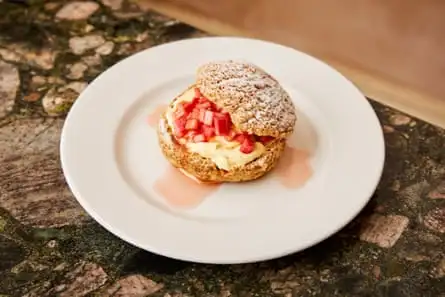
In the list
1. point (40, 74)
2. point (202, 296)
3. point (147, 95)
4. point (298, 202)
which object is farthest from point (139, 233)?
point (40, 74)

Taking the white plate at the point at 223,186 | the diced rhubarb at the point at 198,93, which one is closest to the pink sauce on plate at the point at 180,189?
the white plate at the point at 223,186

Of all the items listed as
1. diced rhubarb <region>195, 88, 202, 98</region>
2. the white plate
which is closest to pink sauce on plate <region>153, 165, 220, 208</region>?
the white plate

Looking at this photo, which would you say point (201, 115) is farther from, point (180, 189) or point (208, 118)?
point (180, 189)

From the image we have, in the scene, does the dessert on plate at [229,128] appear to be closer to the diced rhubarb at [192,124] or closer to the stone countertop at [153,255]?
the diced rhubarb at [192,124]

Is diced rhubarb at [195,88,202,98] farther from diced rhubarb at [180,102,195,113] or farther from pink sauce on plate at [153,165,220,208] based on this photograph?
pink sauce on plate at [153,165,220,208]

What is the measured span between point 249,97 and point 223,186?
0.14 metres

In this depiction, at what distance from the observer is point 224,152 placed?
3.43 ft

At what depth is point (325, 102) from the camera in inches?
47.3

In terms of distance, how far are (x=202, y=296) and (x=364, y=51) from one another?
1.08 metres

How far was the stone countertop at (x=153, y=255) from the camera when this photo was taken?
0.98 metres

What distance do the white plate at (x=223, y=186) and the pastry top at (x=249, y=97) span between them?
89 mm

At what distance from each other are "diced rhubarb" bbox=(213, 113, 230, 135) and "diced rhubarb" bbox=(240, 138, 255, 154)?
0.03m

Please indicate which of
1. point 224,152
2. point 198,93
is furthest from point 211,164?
point 198,93

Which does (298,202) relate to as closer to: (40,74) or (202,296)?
(202,296)
